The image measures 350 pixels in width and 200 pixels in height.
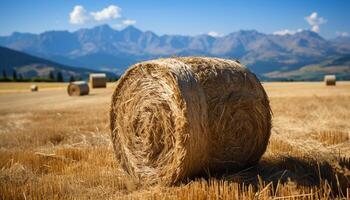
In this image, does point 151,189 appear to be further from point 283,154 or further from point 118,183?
point 283,154

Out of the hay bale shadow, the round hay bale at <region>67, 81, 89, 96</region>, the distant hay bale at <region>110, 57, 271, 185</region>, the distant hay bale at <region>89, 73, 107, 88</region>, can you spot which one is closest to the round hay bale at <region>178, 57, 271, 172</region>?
the distant hay bale at <region>110, 57, 271, 185</region>

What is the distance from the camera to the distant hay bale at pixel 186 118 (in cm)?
629

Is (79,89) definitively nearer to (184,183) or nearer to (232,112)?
(232,112)

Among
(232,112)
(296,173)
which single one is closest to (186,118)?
(232,112)

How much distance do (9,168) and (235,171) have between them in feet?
12.7

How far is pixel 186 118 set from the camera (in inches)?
241

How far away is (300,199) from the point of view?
526cm

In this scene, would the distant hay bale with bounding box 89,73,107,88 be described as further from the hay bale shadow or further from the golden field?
the hay bale shadow

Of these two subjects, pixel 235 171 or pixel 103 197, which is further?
pixel 235 171

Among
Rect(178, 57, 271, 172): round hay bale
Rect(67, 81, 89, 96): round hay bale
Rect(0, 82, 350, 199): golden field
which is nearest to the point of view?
Rect(0, 82, 350, 199): golden field

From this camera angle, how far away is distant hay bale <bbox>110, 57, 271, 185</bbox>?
20.6ft

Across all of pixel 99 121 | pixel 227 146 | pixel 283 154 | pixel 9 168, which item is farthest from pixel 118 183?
pixel 99 121

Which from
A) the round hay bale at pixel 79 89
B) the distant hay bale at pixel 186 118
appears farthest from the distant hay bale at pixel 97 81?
the distant hay bale at pixel 186 118

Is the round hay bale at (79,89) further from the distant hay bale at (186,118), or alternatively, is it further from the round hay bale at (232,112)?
the round hay bale at (232,112)
